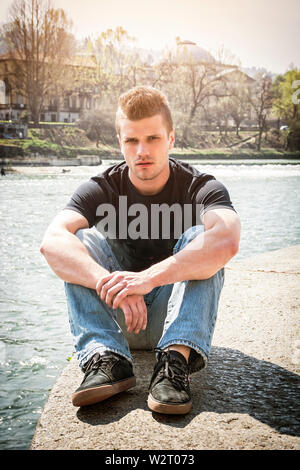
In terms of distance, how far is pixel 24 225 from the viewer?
8602 mm

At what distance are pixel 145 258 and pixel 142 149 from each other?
456mm

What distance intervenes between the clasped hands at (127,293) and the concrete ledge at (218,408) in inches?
9.9

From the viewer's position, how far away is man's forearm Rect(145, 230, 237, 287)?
1.72m

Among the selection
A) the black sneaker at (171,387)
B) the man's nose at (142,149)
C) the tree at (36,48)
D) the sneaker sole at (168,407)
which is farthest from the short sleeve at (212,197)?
the tree at (36,48)

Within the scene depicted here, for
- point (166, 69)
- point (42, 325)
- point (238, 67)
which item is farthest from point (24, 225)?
point (238, 67)

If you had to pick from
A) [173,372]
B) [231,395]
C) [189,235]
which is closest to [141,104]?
[189,235]

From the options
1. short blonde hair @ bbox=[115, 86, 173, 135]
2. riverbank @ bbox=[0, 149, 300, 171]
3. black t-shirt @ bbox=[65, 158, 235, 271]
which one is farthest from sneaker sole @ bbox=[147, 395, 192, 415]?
riverbank @ bbox=[0, 149, 300, 171]

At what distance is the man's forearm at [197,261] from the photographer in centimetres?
172

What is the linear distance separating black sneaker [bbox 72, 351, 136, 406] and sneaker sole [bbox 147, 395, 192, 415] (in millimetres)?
136

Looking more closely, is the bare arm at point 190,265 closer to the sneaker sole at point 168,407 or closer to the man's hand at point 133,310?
the man's hand at point 133,310

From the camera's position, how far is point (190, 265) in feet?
5.62

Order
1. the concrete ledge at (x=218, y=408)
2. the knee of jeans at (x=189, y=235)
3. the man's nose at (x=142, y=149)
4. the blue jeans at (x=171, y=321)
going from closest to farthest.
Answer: the concrete ledge at (x=218, y=408)
the blue jeans at (x=171, y=321)
the knee of jeans at (x=189, y=235)
the man's nose at (x=142, y=149)

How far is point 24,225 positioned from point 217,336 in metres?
6.74

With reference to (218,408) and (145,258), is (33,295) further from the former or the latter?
(218,408)
